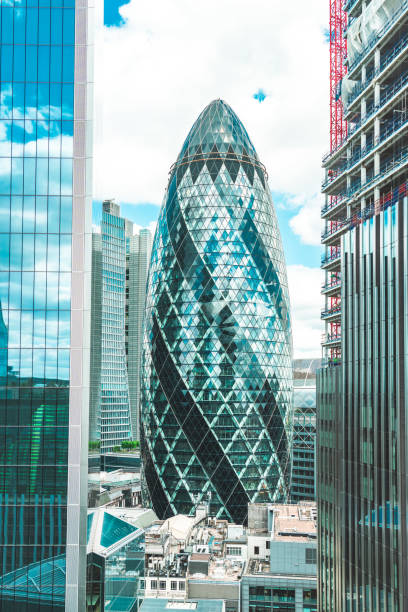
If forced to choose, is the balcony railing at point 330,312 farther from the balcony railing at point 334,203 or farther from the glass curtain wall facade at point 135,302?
the glass curtain wall facade at point 135,302

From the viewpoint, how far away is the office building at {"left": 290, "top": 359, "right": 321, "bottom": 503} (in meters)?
102

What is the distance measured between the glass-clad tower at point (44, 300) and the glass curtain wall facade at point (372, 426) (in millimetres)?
11166

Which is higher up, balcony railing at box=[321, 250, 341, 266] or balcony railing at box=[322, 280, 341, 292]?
balcony railing at box=[321, 250, 341, 266]

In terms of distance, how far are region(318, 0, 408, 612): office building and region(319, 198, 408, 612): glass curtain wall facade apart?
4cm

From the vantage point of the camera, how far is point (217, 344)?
78.9 meters

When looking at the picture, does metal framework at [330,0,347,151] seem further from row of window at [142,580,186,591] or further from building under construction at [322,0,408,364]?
row of window at [142,580,186,591]

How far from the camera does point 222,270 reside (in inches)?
3152

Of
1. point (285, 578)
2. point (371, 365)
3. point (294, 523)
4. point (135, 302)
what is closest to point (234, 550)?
point (294, 523)

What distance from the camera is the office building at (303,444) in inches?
4031

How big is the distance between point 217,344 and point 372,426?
2142 inches

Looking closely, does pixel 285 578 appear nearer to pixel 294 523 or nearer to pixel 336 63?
pixel 294 523

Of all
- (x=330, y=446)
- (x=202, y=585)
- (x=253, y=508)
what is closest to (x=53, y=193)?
(x=330, y=446)

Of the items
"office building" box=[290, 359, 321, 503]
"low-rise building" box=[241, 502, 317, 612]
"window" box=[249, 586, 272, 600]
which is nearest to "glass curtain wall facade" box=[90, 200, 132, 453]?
"office building" box=[290, 359, 321, 503]

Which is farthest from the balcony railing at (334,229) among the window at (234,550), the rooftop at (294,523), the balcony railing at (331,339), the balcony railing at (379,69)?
the window at (234,550)
